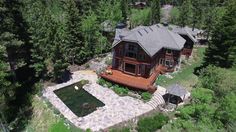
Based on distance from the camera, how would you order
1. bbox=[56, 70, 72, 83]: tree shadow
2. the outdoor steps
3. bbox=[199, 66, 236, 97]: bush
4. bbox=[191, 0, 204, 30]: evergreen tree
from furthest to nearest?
bbox=[191, 0, 204, 30]: evergreen tree → bbox=[56, 70, 72, 83]: tree shadow → the outdoor steps → bbox=[199, 66, 236, 97]: bush

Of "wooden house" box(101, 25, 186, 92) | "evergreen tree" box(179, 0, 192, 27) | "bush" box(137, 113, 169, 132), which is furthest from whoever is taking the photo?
"evergreen tree" box(179, 0, 192, 27)

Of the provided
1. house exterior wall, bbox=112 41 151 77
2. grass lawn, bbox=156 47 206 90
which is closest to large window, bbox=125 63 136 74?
house exterior wall, bbox=112 41 151 77

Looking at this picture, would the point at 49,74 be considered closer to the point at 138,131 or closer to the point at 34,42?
the point at 34,42

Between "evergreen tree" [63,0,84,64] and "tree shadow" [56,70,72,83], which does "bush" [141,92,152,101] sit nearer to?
"tree shadow" [56,70,72,83]

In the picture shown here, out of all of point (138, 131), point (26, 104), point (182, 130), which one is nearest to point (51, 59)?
point (26, 104)

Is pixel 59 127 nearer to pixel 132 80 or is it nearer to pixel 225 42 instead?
pixel 132 80
